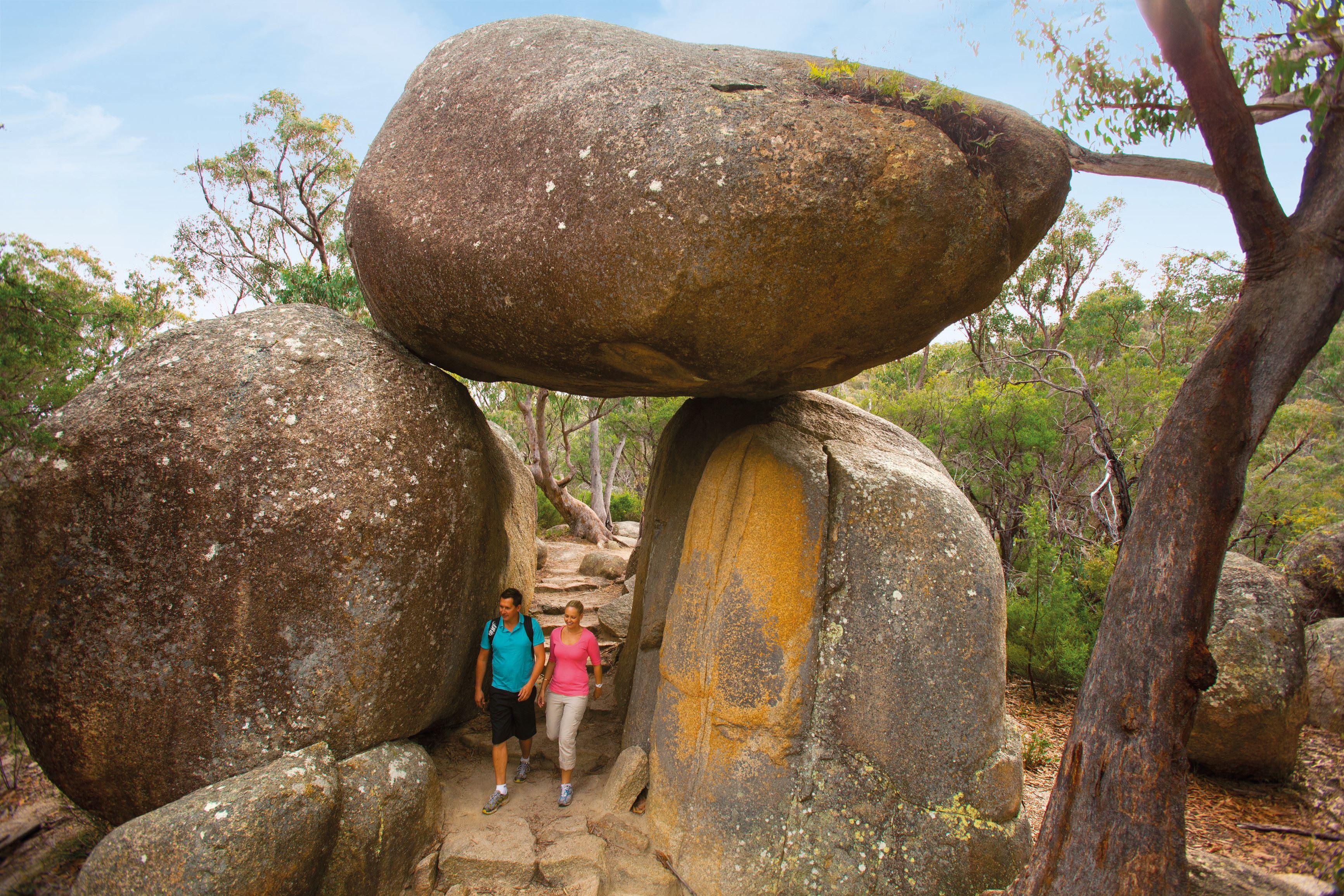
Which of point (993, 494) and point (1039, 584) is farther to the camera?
point (993, 494)

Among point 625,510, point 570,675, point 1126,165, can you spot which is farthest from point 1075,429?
point 625,510

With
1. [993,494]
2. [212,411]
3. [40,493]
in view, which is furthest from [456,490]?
[993,494]

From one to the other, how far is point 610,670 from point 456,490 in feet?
11.2

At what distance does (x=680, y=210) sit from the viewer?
3422 mm

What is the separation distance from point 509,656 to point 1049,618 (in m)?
5.48

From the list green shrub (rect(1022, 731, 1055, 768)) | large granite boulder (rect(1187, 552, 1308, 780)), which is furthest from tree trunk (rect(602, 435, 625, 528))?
large granite boulder (rect(1187, 552, 1308, 780))

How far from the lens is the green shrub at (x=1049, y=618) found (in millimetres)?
7004

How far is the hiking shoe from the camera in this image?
459cm

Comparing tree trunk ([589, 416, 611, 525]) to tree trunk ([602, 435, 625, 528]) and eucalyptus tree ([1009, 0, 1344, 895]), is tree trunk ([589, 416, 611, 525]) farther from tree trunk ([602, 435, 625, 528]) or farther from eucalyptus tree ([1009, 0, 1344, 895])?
eucalyptus tree ([1009, 0, 1344, 895])

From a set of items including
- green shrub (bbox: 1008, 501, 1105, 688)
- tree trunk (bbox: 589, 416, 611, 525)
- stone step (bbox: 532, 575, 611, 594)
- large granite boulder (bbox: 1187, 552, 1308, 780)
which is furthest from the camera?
tree trunk (bbox: 589, 416, 611, 525)

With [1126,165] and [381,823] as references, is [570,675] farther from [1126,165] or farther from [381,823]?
[1126,165]

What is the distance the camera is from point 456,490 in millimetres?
4453

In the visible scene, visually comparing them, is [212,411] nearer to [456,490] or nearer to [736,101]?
[456,490]

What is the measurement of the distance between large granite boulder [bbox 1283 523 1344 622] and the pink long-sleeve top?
7.31 metres
